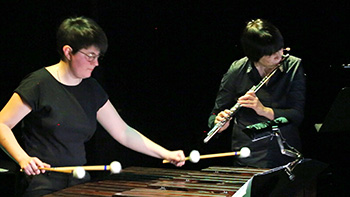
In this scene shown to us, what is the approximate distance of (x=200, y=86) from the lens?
4.84m

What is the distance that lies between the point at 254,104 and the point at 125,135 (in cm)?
80

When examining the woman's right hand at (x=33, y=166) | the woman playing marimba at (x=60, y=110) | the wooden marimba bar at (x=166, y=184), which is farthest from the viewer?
the woman playing marimba at (x=60, y=110)

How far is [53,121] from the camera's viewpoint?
266cm

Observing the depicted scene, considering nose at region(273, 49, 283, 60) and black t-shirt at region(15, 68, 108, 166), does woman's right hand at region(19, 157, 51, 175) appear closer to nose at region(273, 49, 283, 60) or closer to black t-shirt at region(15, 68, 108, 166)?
black t-shirt at region(15, 68, 108, 166)

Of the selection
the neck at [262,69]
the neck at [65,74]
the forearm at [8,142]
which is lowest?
the forearm at [8,142]

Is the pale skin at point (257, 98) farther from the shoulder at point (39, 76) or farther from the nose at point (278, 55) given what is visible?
the shoulder at point (39, 76)

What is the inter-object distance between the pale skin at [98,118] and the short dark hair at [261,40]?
860mm

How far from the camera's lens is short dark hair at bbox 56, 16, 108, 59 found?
108 inches

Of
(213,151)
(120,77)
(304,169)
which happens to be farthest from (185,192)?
(120,77)

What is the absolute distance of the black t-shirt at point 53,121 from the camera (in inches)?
105

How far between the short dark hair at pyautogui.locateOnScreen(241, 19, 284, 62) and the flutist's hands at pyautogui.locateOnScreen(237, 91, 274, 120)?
274 millimetres

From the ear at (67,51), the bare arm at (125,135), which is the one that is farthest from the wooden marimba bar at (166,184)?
the ear at (67,51)

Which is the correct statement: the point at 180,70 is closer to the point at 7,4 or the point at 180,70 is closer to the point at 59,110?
the point at 7,4

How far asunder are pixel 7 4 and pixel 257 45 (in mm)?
2046
